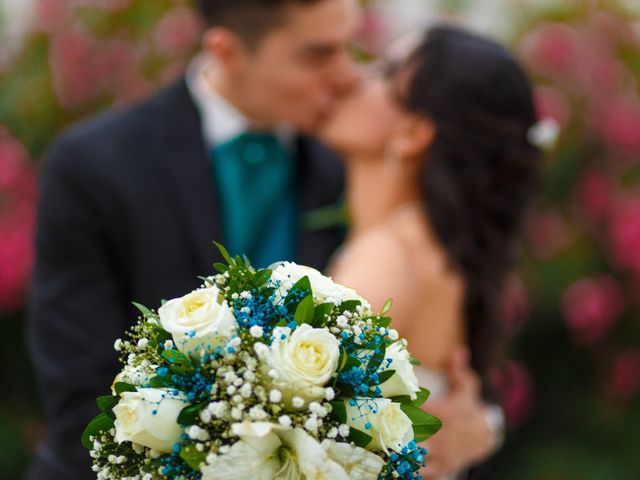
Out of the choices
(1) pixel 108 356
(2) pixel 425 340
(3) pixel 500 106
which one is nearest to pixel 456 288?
(2) pixel 425 340

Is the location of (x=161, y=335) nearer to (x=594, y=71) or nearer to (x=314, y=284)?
(x=314, y=284)

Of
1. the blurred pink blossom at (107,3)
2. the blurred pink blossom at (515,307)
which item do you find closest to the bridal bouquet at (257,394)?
the blurred pink blossom at (515,307)

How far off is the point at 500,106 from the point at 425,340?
81 cm

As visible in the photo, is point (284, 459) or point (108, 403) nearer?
point (284, 459)

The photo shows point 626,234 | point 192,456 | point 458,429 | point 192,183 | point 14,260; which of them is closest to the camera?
point 192,456

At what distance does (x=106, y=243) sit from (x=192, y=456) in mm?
1918

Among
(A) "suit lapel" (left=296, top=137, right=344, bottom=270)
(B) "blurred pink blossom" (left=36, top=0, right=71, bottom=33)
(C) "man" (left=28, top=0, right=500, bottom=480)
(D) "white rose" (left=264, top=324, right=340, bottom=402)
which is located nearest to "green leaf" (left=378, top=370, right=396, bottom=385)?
(D) "white rose" (left=264, top=324, right=340, bottom=402)

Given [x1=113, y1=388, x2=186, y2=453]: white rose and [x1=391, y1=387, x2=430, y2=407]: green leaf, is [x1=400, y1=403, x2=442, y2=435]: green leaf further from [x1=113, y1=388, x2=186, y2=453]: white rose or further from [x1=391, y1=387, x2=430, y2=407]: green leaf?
[x1=113, y1=388, x2=186, y2=453]: white rose

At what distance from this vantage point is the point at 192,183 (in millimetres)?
3355

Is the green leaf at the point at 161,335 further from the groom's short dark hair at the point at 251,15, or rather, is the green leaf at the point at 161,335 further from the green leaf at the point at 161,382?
the groom's short dark hair at the point at 251,15

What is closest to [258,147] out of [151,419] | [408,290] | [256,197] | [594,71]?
[256,197]

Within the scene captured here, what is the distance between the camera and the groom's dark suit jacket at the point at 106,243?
3135 mm

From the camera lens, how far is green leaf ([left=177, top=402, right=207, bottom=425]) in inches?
57.2

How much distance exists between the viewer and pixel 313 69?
3461 millimetres
